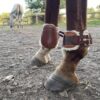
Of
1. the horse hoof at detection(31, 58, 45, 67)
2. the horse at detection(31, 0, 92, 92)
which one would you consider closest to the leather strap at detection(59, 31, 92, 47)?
the horse at detection(31, 0, 92, 92)

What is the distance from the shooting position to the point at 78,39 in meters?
1.94

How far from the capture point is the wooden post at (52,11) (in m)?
2.40

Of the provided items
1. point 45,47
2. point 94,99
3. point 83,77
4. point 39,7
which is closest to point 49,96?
point 94,99

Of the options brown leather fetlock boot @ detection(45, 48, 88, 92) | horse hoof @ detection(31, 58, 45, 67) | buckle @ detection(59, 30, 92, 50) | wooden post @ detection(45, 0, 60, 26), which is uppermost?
wooden post @ detection(45, 0, 60, 26)

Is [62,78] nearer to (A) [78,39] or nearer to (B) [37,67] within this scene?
(A) [78,39]

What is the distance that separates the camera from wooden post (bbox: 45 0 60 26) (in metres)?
2.40

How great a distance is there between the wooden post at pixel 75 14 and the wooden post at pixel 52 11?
46cm

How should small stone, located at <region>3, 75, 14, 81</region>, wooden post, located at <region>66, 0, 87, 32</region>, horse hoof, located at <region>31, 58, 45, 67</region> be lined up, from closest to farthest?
1. wooden post, located at <region>66, 0, 87, 32</region>
2. small stone, located at <region>3, 75, 14, 81</region>
3. horse hoof, located at <region>31, 58, 45, 67</region>

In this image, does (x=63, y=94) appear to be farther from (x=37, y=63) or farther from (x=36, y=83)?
(x=37, y=63)

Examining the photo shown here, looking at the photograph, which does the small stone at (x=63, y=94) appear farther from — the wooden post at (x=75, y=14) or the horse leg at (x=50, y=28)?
the horse leg at (x=50, y=28)

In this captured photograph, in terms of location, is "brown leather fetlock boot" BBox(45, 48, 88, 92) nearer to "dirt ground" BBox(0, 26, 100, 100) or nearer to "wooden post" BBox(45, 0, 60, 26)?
"dirt ground" BBox(0, 26, 100, 100)

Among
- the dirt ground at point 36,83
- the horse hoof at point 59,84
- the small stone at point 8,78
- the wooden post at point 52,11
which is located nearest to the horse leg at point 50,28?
the wooden post at point 52,11

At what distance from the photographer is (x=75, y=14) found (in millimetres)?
1927

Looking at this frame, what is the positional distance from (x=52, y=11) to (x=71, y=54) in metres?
0.57
